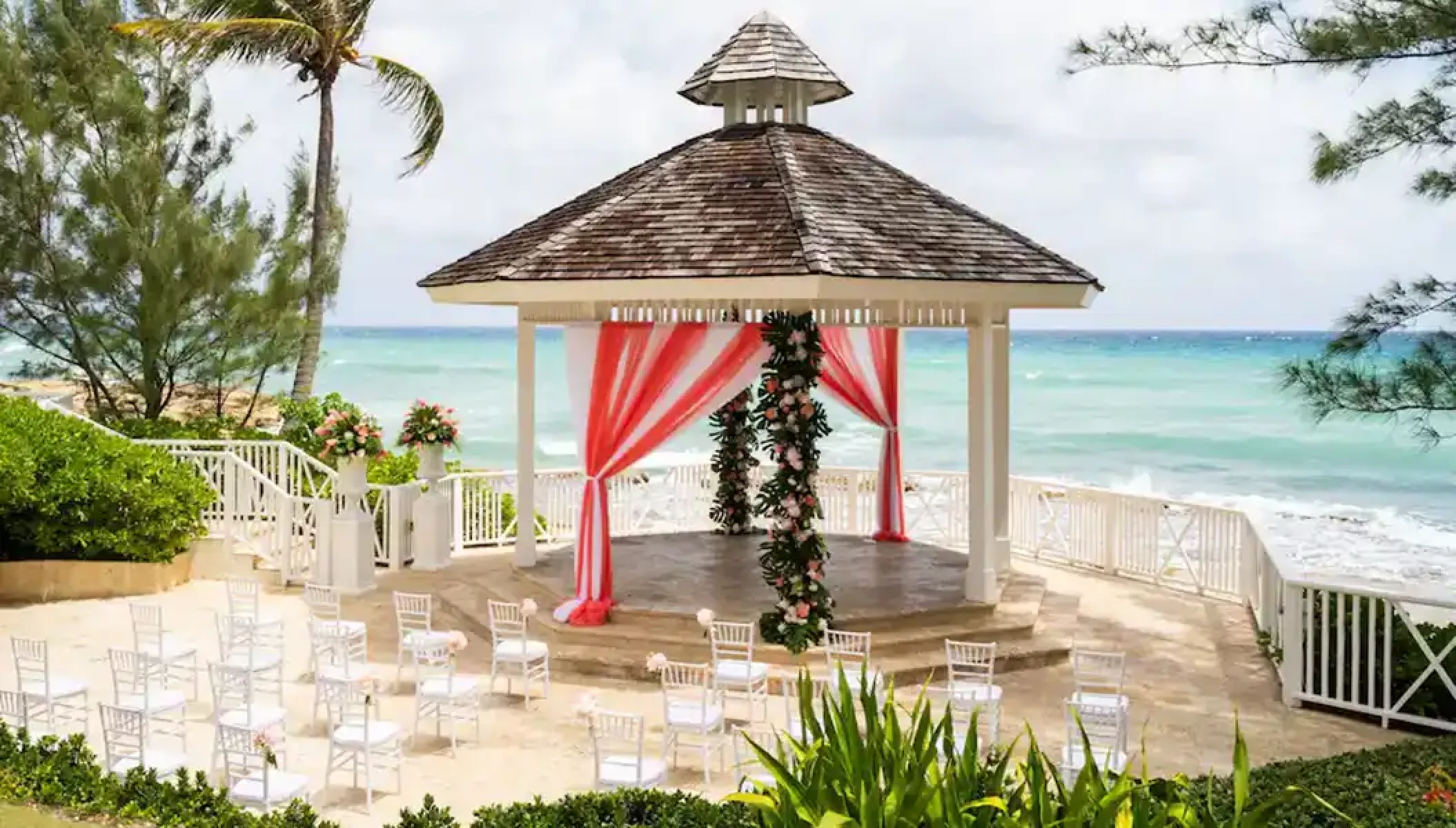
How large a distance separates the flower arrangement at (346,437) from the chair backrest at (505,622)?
8.10ft

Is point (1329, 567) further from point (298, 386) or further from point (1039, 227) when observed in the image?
point (1039, 227)

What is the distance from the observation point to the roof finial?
13.3 metres

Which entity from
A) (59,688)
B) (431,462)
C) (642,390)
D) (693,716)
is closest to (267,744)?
(693,716)

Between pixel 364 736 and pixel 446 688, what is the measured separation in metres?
1.23

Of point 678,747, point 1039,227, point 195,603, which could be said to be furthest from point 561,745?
point 1039,227

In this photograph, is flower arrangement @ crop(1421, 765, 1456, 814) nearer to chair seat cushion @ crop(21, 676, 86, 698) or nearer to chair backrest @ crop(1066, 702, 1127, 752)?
chair backrest @ crop(1066, 702, 1127, 752)

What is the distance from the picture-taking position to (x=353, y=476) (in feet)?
45.4

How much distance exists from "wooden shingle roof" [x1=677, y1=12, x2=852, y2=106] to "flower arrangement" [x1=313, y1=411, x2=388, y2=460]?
517 cm

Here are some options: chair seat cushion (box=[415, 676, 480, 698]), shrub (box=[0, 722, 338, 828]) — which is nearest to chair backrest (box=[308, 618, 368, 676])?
chair seat cushion (box=[415, 676, 480, 698])

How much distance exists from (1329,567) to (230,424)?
916 inches

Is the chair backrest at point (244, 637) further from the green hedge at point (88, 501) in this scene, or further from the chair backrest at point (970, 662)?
the chair backrest at point (970, 662)

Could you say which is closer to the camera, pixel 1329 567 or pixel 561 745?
pixel 561 745

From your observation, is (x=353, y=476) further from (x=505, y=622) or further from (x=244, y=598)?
(x=505, y=622)

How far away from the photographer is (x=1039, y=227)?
63.2 metres
